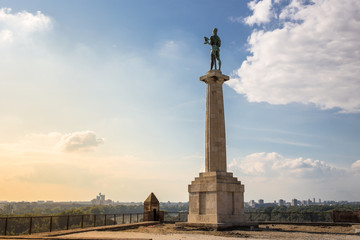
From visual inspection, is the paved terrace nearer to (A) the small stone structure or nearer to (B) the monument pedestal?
(B) the monument pedestal

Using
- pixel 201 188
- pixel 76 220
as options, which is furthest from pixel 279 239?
pixel 76 220

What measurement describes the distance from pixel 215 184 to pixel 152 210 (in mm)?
8718

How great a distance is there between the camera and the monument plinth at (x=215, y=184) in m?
21.7

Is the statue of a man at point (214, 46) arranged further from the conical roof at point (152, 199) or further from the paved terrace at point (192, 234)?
the paved terrace at point (192, 234)

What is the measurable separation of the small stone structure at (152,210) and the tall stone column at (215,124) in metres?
7.38

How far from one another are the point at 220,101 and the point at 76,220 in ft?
211

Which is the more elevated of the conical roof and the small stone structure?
the conical roof

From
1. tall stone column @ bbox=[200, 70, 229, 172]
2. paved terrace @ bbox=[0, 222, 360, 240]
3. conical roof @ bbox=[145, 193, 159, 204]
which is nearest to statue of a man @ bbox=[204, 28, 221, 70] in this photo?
tall stone column @ bbox=[200, 70, 229, 172]

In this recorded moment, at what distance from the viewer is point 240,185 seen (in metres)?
23.2

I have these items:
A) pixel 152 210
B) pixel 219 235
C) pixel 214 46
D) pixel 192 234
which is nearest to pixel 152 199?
pixel 152 210

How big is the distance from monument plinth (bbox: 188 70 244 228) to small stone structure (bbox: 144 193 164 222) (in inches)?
242

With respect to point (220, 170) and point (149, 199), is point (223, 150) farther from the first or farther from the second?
point (149, 199)

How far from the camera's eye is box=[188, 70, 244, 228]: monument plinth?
Result: 21.7m

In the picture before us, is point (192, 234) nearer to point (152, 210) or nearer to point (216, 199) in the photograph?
point (216, 199)
